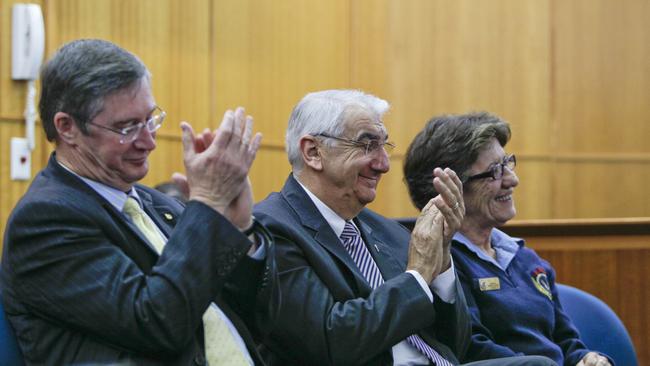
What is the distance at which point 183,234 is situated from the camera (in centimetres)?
203

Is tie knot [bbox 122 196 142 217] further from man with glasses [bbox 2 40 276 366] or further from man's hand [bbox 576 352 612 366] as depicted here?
man's hand [bbox 576 352 612 366]

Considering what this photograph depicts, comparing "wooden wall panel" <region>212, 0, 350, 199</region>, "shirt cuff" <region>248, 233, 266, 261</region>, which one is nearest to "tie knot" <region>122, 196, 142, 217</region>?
"shirt cuff" <region>248, 233, 266, 261</region>

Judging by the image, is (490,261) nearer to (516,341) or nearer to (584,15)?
(516,341)

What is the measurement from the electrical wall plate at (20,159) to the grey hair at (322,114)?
196cm

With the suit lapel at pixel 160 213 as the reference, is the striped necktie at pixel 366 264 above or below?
below

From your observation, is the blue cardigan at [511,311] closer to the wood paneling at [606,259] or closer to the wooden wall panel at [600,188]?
the wood paneling at [606,259]

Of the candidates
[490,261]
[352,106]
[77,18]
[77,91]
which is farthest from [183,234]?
[77,18]

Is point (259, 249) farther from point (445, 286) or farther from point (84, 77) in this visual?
point (445, 286)

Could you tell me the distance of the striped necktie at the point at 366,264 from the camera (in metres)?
2.64

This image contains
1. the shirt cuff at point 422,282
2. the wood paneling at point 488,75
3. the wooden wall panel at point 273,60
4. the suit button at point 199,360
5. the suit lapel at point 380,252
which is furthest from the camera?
the wood paneling at point 488,75

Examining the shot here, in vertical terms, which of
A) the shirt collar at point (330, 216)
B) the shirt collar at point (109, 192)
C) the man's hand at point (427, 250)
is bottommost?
the man's hand at point (427, 250)

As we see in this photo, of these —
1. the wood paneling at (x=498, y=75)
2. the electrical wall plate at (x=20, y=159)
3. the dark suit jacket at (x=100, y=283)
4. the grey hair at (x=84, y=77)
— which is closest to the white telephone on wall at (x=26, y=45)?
the electrical wall plate at (x=20, y=159)

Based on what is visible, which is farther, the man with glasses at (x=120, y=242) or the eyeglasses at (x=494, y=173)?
the eyeglasses at (x=494, y=173)

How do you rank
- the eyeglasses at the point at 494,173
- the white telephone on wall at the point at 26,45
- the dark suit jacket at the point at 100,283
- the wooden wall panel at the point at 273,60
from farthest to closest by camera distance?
the wooden wall panel at the point at 273,60 → the white telephone on wall at the point at 26,45 → the eyeglasses at the point at 494,173 → the dark suit jacket at the point at 100,283
